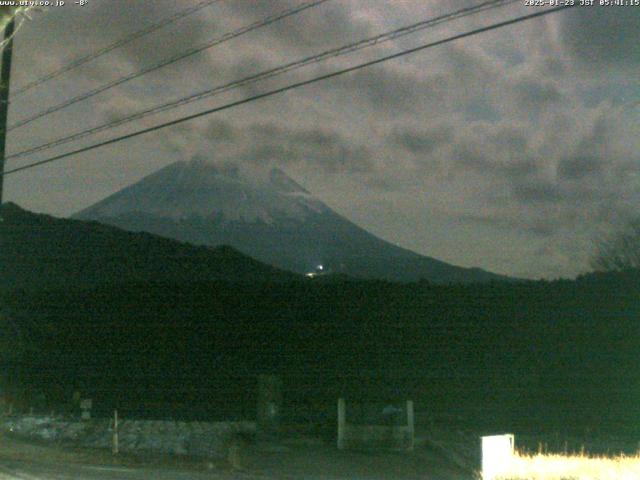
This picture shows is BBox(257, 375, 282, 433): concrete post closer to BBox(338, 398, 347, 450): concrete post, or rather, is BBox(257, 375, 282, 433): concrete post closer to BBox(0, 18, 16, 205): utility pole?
BBox(338, 398, 347, 450): concrete post

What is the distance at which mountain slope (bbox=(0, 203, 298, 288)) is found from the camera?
202ft

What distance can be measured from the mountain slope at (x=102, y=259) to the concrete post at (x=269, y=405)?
35.7 metres

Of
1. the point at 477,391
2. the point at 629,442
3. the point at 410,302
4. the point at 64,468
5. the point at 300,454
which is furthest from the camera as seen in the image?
the point at 410,302

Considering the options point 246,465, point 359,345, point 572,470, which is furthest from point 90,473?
point 359,345

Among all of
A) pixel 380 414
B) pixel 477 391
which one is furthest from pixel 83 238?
pixel 380 414

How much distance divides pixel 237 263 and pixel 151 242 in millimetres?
9409

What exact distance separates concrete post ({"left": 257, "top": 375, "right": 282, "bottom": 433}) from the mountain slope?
117 ft

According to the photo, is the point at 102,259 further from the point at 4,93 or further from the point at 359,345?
the point at 4,93

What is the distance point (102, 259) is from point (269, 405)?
4763 cm

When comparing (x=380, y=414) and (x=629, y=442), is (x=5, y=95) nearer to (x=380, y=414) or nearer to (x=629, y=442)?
(x=380, y=414)

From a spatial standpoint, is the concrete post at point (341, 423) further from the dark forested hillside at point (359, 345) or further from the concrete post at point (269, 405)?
the dark forested hillside at point (359, 345)

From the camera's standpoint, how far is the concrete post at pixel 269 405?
881 inches

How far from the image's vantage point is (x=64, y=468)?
1457cm

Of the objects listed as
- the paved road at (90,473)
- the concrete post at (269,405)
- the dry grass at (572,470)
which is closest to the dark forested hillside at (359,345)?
the concrete post at (269,405)
